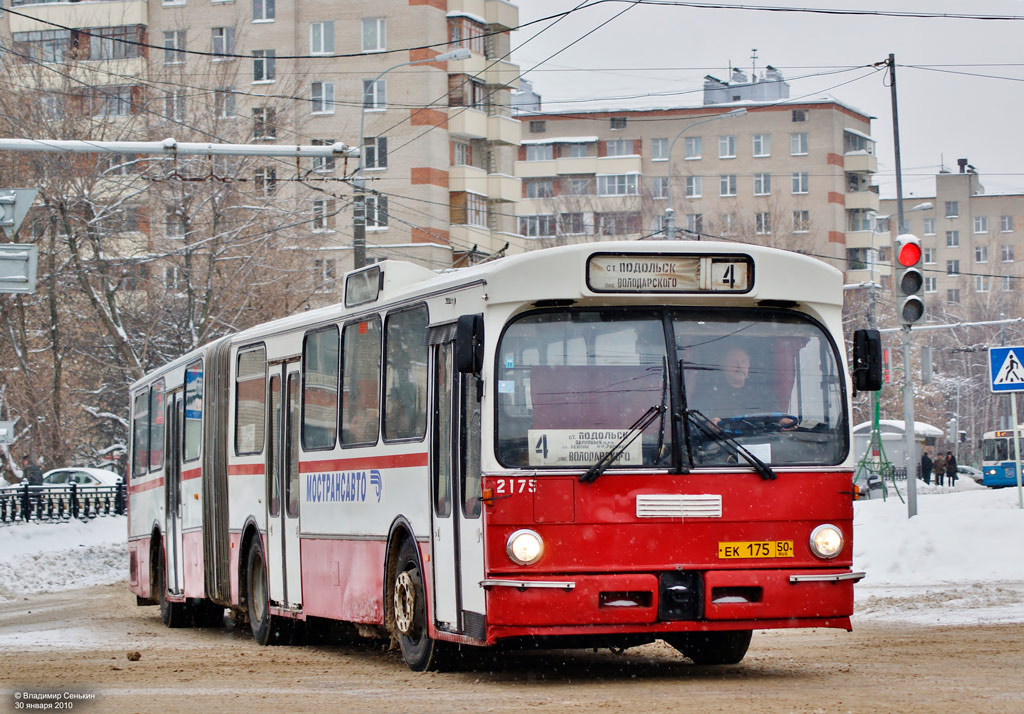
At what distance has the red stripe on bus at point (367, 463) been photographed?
37.1 feet

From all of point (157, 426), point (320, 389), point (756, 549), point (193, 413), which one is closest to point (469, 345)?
point (756, 549)

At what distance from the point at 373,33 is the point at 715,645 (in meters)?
56.1

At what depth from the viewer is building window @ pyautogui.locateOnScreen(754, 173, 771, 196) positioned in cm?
9769

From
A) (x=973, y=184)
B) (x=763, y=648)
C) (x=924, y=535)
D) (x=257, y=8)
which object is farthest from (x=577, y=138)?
(x=763, y=648)

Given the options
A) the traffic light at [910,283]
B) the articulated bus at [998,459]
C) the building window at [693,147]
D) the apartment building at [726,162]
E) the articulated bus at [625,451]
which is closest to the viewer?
the articulated bus at [625,451]

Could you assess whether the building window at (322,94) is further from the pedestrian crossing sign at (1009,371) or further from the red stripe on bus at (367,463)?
the red stripe on bus at (367,463)

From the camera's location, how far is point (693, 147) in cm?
10050

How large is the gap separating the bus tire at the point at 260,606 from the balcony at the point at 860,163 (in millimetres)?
84491

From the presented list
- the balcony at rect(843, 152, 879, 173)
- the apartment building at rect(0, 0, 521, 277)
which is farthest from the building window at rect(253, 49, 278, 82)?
the balcony at rect(843, 152, 879, 173)

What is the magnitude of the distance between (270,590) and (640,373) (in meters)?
5.68

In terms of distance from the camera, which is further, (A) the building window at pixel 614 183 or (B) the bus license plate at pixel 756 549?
(A) the building window at pixel 614 183

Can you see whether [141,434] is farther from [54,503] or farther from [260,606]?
[54,503]

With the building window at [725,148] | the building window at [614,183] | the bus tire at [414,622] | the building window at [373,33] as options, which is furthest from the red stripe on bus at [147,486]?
the building window at [725,148]

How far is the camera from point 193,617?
1850 centimetres
